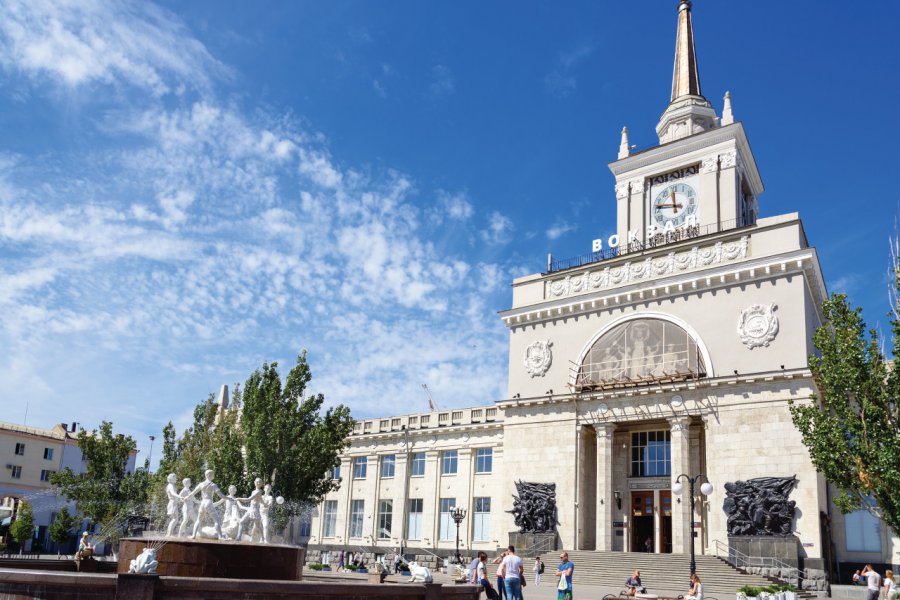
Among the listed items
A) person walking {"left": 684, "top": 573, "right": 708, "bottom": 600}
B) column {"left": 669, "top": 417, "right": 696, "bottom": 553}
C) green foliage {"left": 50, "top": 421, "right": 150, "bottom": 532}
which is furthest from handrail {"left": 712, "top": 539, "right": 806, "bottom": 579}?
green foliage {"left": 50, "top": 421, "right": 150, "bottom": 532}

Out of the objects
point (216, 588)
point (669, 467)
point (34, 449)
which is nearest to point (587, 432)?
point (669, 467)

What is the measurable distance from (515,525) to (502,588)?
24.4 m

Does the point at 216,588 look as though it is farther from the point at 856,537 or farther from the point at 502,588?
the point at 856,537

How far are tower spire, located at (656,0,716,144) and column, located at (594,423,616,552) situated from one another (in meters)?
19.9

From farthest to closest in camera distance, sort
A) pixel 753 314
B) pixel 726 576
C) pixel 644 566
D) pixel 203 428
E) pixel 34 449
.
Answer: pixel 34 449, pixel 203 428, pixel 753 314, pixel 644 566, pixel 726 576

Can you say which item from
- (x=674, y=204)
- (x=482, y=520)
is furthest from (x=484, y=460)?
(x=674, y=204)

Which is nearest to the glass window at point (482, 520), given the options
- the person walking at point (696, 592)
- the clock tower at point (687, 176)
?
the clock tower at point (687, 176)

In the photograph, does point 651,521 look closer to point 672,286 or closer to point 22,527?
point 672,286

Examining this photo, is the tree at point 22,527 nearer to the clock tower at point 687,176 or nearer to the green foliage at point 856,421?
the clock tower at point 687,176

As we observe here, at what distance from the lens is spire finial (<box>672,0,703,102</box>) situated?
50.9 metres

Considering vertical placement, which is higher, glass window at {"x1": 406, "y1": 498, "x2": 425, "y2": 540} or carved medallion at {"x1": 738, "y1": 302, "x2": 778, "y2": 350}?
carved medallion at {"x1": 738, "y1": 302, "x2": 778, "y2": 350}

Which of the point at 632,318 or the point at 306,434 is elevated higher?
the point at 632,318

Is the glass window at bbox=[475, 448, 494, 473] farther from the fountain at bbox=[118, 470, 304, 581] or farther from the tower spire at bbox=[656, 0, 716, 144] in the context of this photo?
the fountain at bbox=[118, 470, 304, 581]

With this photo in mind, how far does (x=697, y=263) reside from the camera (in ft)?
133
